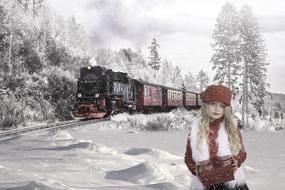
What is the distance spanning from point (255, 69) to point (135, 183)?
4261cm

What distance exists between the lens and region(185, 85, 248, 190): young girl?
4359 millimetres

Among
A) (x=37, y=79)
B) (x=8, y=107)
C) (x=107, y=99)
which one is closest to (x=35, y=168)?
(x=8, y=107)

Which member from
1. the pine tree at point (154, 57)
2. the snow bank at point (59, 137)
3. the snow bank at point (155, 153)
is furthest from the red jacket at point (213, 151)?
the pine tree at point (154, 57)

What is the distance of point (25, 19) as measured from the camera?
162 ft

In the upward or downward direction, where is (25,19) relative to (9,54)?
upward

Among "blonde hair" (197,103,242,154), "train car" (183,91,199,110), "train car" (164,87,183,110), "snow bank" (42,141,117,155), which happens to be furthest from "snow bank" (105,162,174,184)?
"train car" (183,91,199,110)

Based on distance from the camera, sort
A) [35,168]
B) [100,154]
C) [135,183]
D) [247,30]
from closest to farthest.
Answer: [135,183] → [35,168] → [100,154] → [247,30]

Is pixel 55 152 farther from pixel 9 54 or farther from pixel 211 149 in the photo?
pixel 9 54

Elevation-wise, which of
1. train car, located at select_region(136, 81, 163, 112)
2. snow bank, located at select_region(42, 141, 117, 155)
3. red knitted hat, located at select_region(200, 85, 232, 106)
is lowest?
snow bank, located at select_region(42, 141, 117, 155)

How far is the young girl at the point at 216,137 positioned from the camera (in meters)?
4.36

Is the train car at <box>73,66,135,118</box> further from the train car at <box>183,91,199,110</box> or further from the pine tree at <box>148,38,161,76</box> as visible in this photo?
the pine tree at <box>148,38,161,76</box>

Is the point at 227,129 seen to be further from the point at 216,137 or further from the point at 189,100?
the point at 189,100

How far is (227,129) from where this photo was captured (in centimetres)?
442

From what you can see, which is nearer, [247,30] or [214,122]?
[214,122]
